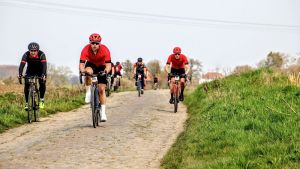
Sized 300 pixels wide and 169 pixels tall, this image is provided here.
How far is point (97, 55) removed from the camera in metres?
11.7

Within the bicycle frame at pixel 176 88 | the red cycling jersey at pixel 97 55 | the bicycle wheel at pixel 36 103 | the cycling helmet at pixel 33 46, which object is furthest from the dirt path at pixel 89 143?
the bicycle frame at pixel 176 88

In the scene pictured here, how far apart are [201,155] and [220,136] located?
2.85ft

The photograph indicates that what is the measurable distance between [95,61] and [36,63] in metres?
2.25

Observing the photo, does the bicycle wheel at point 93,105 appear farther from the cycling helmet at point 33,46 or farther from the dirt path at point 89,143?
the cycling helmet at point 33,46

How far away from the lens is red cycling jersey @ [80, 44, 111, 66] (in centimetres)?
1156

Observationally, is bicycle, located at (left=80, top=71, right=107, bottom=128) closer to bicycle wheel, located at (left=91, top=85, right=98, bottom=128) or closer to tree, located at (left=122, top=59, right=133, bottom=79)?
bicycle wheel, located at (left=91, top=85, right=98, bottom=128)

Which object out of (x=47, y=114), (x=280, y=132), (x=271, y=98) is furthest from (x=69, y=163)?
(x=47, y=114)

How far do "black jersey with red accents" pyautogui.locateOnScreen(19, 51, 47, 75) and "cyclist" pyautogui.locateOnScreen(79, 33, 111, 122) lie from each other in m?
1.62

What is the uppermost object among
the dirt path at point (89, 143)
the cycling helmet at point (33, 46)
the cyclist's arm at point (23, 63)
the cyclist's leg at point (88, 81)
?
the cycling helmet at point (33, 46)

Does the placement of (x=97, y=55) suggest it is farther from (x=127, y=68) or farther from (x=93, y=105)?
(x=127, y=68)

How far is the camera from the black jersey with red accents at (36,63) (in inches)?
503

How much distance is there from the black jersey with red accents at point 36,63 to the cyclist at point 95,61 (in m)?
1.62

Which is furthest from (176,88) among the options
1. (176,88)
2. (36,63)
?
(36,63)

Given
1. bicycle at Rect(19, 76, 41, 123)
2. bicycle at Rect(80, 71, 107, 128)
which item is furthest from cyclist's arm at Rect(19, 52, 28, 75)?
bicycle at Rect(80, 71, 107, 128)
